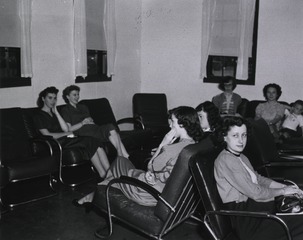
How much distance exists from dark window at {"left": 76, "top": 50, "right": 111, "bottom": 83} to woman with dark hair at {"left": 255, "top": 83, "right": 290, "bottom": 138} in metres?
2.66

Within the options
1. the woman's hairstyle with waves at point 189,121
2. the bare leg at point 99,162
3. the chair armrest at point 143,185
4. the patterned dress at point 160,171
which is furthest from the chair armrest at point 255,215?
the bare leg at point 99,162

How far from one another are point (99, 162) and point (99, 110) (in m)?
1.39

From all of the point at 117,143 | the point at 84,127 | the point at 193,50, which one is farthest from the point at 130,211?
the point at 193,50

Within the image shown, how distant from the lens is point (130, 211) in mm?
3109

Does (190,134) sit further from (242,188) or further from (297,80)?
(297,80)

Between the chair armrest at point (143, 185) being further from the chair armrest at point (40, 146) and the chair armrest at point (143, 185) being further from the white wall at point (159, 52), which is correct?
the white wall at point (159, 52)

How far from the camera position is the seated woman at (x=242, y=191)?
262 centimetres

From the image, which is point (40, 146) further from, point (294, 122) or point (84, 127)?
point (294, 122)

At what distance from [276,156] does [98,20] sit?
361cm

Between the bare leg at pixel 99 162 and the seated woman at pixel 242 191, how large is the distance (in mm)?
2392

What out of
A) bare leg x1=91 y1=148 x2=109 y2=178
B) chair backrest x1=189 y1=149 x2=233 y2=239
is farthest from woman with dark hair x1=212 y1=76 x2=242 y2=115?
chair backrest x1=189 y1=149 x2=233 y2=239

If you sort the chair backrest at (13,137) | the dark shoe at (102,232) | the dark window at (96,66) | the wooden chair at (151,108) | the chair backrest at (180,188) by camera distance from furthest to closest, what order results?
the wooden chair at (151,108), the dark window at (96,66), the chair backrest at (13,137), the dark shoe at (102,232), the chair backrest at (180,188)

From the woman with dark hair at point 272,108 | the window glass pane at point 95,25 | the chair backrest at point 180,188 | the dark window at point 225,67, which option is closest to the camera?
the chair backrest at point 180,188

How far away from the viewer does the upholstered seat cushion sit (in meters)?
2.97
